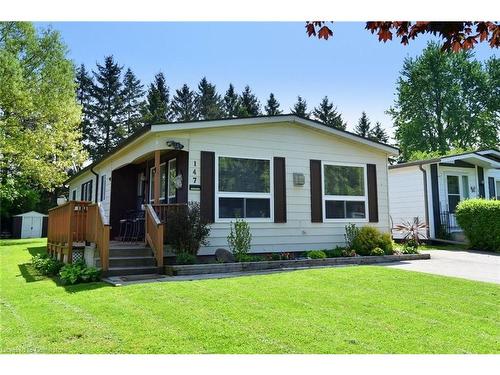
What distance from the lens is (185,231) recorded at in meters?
8.08

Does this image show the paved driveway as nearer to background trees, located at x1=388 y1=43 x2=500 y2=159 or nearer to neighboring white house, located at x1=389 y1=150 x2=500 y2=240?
neighboring white house, located at x1=389 y1=150 x2=500 y2=240

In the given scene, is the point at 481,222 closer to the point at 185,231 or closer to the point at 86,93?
the point at 185,231

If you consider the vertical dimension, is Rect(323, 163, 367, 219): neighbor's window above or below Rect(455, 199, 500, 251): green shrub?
above

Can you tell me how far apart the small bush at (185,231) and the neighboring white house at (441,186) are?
9.32 metres

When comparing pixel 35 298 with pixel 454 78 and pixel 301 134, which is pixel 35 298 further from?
pixel 454 78

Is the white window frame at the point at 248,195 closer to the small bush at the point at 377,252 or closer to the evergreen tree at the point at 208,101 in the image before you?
the small bush at the point at 377,252

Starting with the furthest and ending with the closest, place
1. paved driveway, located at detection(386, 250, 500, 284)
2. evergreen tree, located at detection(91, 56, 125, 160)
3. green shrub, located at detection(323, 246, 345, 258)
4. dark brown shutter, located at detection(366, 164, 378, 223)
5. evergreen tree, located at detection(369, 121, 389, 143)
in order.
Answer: evergreen tree, located at detection(369, 121, 389, 143), evergreen tree, located at detection(91, 56, 125, 160), dark brown shutter, located at detection(366, 164, 378, 223), green shrub, located at detection(323, 246, 345, 258), paved driveway, located at detection(386, 250, 500, 284)

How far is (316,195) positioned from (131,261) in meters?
4.66

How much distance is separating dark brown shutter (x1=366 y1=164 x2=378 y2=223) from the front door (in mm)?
5081

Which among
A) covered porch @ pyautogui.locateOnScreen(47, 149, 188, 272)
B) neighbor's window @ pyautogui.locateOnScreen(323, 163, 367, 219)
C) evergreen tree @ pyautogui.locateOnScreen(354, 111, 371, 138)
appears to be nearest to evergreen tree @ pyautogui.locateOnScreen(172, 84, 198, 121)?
evergreen tree @ pyautogui.locateOnScreen(354, 111, 371, 138)

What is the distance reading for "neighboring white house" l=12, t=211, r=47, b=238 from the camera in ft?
78.5

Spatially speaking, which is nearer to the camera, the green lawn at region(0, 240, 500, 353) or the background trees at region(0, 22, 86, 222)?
the green lawn at region(0, 240, 500, 353)

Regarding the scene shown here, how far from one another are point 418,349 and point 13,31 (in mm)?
21599
